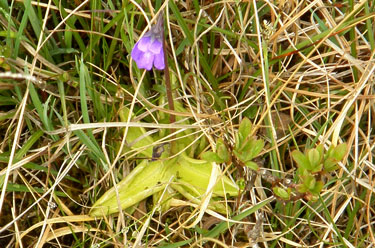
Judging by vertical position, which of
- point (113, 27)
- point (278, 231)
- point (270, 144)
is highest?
point (113, 27)

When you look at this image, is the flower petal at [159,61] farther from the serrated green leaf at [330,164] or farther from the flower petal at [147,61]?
the serrated green leaf at [330,164]

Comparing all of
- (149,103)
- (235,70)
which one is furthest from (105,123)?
(235,70)

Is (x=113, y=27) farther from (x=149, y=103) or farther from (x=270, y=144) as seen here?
(x=270, y=144)

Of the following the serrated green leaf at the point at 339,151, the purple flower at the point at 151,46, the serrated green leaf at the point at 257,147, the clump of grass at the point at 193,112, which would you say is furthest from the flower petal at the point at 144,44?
the serrated green leaf at the point at 339,151

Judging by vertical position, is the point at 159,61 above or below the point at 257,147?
above

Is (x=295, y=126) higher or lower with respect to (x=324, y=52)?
lower

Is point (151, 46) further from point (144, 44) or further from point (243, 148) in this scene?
point (243, 148)

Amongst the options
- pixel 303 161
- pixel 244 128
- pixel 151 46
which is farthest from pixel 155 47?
pixel 303 161
